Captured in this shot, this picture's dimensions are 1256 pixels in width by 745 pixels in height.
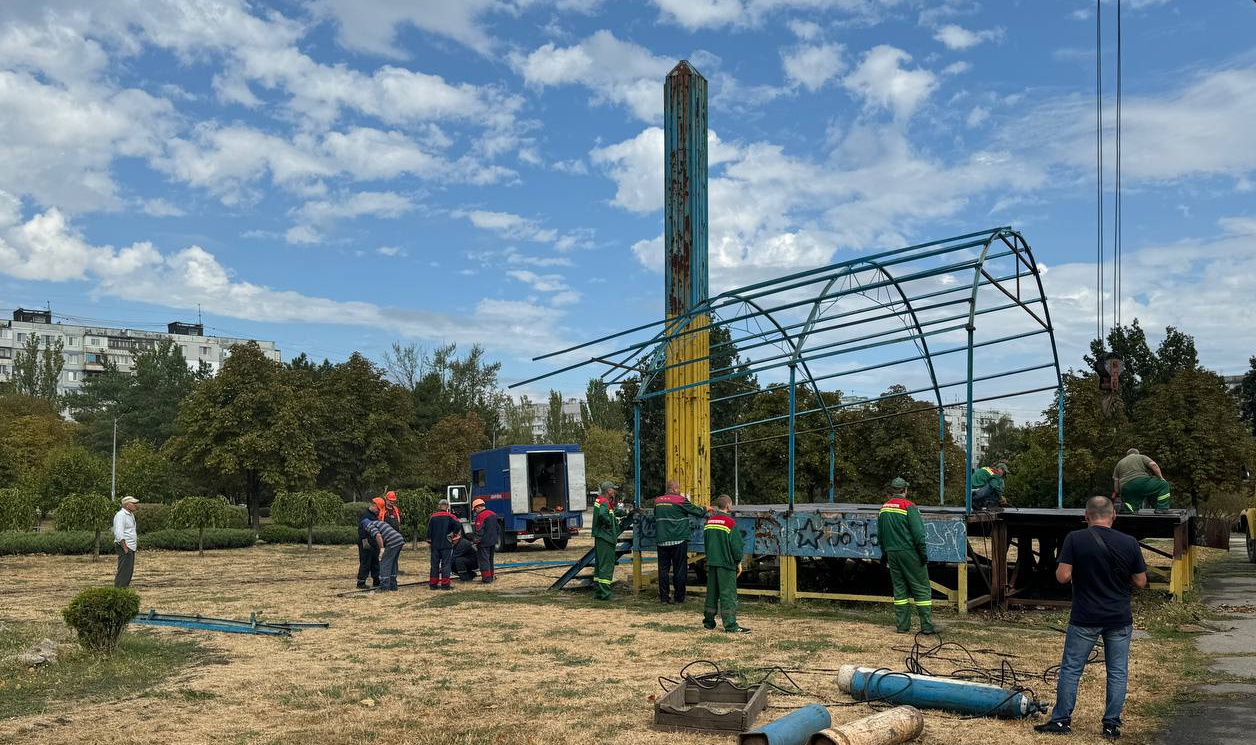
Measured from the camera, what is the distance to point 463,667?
35.1 feet

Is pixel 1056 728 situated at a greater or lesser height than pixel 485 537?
lesser

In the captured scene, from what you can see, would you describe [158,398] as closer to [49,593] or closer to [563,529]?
[563,529]

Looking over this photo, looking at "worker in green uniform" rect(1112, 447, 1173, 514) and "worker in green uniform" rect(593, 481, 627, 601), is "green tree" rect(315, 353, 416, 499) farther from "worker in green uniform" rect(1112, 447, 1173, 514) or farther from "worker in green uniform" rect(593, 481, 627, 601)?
"worker in green uniform" rect(1112, 447, 1173, 514)

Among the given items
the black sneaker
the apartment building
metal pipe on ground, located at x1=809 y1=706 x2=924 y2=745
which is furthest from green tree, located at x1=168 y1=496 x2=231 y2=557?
the apartment building

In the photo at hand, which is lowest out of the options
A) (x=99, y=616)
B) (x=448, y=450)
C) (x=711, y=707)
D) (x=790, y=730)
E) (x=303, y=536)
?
(x=303, y=536)

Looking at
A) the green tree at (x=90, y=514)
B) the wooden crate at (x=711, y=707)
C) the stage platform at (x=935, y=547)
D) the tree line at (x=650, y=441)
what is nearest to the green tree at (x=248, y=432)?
the tree line at (x=650, y=441)

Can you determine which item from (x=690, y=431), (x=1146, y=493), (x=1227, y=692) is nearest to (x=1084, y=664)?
(x=1227, y=692)

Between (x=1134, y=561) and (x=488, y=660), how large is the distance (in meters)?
6.47

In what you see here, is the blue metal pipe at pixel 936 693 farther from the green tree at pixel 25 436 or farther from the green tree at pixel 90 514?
the green tree at pixel 25 436

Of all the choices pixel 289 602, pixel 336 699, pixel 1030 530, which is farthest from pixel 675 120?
pixel 336 699

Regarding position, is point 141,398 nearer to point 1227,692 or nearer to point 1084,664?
point 1227,692

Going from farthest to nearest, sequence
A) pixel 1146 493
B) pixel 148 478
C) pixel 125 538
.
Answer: pixel 148 478, pixel 1146 493, pixel 125 538

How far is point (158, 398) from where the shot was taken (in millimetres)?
69750

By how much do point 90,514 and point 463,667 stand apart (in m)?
18.2
